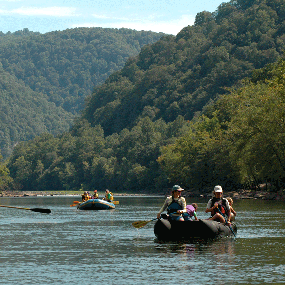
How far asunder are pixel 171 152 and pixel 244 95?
130 ft

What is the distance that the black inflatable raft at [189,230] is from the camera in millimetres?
27625

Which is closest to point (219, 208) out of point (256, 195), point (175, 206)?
point (175, 206)

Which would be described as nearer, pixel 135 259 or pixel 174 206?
pixel 135 259

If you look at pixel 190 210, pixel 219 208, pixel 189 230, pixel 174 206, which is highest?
pixel 174 206

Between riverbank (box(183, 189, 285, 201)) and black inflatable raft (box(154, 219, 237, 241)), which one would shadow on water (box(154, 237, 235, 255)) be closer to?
black inflatable raft (box(154, 219, 237, 241))

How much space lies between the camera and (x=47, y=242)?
30.2 metres

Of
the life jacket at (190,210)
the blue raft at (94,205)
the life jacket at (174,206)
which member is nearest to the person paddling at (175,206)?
the life jacket at (174,206)

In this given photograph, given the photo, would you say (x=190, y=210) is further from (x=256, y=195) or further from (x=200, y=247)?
(x=256, y=195)

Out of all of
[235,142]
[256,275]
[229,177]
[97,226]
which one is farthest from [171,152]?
[256,275]

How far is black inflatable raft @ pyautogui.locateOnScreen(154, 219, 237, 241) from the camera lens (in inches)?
1088

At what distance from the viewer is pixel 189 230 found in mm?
28125

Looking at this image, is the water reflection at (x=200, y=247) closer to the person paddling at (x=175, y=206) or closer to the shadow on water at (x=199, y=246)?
the shadow on water at (x=199, y=246)

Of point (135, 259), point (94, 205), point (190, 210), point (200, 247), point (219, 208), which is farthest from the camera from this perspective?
point (94, 205)

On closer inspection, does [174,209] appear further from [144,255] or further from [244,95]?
[244,95]
